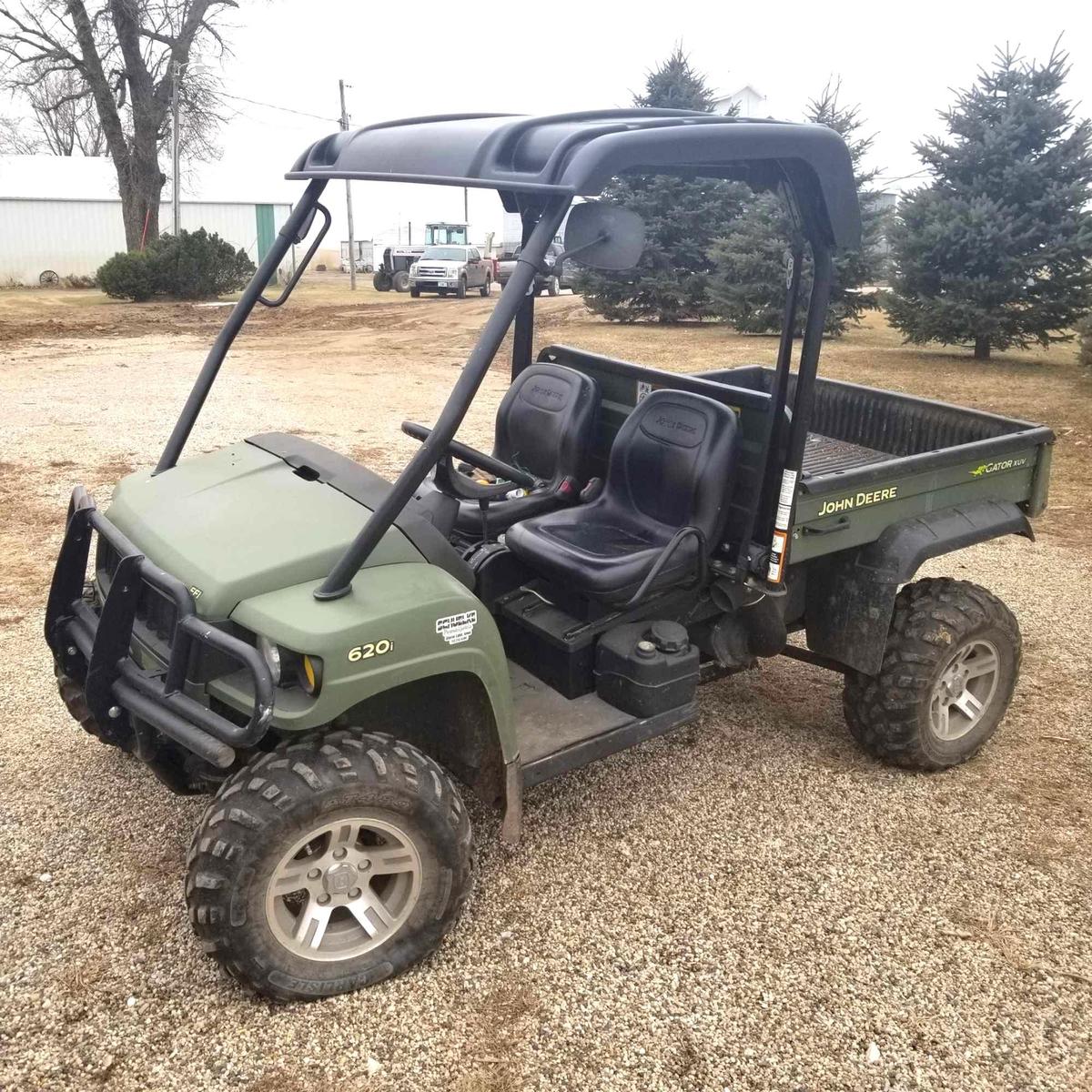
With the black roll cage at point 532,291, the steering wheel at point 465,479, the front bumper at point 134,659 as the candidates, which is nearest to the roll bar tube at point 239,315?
the black roll cage at point 532,291

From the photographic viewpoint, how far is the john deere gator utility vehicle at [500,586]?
2.59 m

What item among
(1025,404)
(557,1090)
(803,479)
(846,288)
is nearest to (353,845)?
(557,1090)

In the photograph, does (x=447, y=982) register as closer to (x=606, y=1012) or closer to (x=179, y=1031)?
(x=606, y=1012)

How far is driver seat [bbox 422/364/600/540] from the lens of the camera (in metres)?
4.05

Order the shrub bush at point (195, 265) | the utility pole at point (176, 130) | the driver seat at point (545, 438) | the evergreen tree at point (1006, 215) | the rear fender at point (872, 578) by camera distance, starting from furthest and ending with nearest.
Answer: the utility pole at point (176, 130) → the shrub bush at point (195, 265) → the evergreen tree at point (1006, 215) → the driver seat at point (545, 438) → the rear fender at point (872, 578)

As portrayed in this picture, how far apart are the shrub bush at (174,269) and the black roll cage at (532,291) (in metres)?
21.3

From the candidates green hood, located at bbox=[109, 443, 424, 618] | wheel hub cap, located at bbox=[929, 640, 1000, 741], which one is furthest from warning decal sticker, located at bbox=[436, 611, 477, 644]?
wheel hub cap, located at bbox=[929, 640, 1000, 741]

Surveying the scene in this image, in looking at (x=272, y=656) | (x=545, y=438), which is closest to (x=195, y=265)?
(x=545, y=438)

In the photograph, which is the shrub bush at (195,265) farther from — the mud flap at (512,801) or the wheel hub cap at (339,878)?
the wheel hub cap at (339,878)

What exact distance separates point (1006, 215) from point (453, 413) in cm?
1287

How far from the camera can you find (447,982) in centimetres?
278

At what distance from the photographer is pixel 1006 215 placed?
13.3 metres

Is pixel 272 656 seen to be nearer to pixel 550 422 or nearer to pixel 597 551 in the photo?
pixel 597 551

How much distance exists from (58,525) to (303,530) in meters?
4.41
